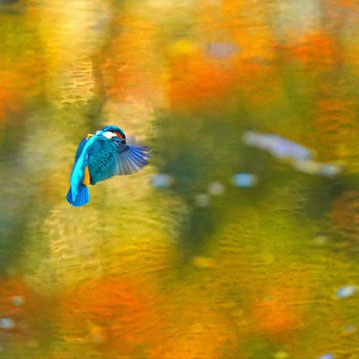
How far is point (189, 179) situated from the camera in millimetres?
862

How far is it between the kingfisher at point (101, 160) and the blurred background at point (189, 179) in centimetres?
4

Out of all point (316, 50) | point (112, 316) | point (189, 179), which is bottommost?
point (112, 316)

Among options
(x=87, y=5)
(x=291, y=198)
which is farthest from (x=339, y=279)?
(x=87, y=5)

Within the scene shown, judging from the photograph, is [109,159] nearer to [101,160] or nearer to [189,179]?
[101,160]

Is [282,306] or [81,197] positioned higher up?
[81,197]

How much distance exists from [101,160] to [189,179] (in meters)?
0.14

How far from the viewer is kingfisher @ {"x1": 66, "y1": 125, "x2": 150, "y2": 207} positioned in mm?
→ 783

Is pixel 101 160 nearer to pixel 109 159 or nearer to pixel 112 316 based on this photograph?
pixel 109 159

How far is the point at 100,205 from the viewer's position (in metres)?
0.86

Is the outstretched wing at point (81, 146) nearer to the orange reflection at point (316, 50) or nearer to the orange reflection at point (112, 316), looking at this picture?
the orange reflection at point (112, 316)

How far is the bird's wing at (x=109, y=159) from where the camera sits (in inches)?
30.7

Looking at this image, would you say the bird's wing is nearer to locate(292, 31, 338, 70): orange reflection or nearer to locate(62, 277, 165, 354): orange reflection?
locate(62, 277, 165, 354): orange reflection

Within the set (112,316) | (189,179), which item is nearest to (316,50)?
(189,179)

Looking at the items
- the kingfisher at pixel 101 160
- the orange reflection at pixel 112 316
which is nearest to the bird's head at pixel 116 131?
the kingfisher at pixel 101 160
